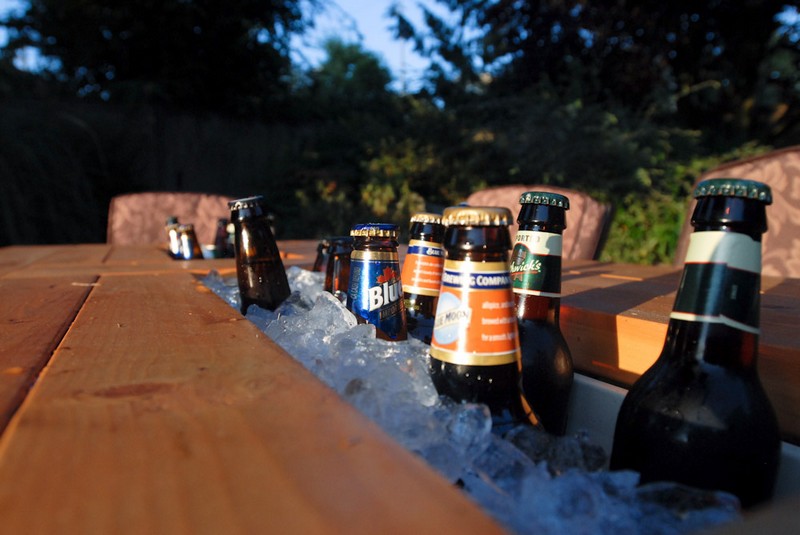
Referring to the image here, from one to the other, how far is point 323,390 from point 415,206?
5960 millimetres

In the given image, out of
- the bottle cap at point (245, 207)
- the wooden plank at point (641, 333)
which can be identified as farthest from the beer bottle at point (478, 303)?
the bottle cap at point (245, 207)

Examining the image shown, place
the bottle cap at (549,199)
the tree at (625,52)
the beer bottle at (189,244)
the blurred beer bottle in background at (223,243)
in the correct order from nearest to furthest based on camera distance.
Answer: the bottle cap at (549,199) → the beer bottle at (189,244) → the blurred beer bottle in background at (223,243) → the tree at (625,52)

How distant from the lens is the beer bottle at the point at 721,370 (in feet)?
1.78

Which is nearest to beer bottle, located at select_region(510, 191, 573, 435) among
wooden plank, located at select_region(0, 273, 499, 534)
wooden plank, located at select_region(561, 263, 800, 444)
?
wooden plank, located at select_region(561, 263, 800, 444)

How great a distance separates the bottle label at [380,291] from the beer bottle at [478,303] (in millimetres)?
184

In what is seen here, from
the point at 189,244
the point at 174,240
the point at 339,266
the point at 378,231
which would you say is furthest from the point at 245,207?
the point at 174,240

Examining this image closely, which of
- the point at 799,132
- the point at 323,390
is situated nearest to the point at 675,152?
the point at 799,132

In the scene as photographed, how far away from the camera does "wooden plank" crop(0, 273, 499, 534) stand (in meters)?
0.26

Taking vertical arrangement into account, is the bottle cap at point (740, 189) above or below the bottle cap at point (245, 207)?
above

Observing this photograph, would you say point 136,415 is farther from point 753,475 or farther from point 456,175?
point 456,175

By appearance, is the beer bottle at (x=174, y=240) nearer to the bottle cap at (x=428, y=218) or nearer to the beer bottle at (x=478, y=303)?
the bottle cap at (x=428, y=218)

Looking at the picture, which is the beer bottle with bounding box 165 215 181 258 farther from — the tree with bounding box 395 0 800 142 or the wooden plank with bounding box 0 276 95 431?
the tree with bounding box 395 0 800 142

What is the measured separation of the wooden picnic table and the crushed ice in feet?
0.27

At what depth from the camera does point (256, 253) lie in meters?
1.03
